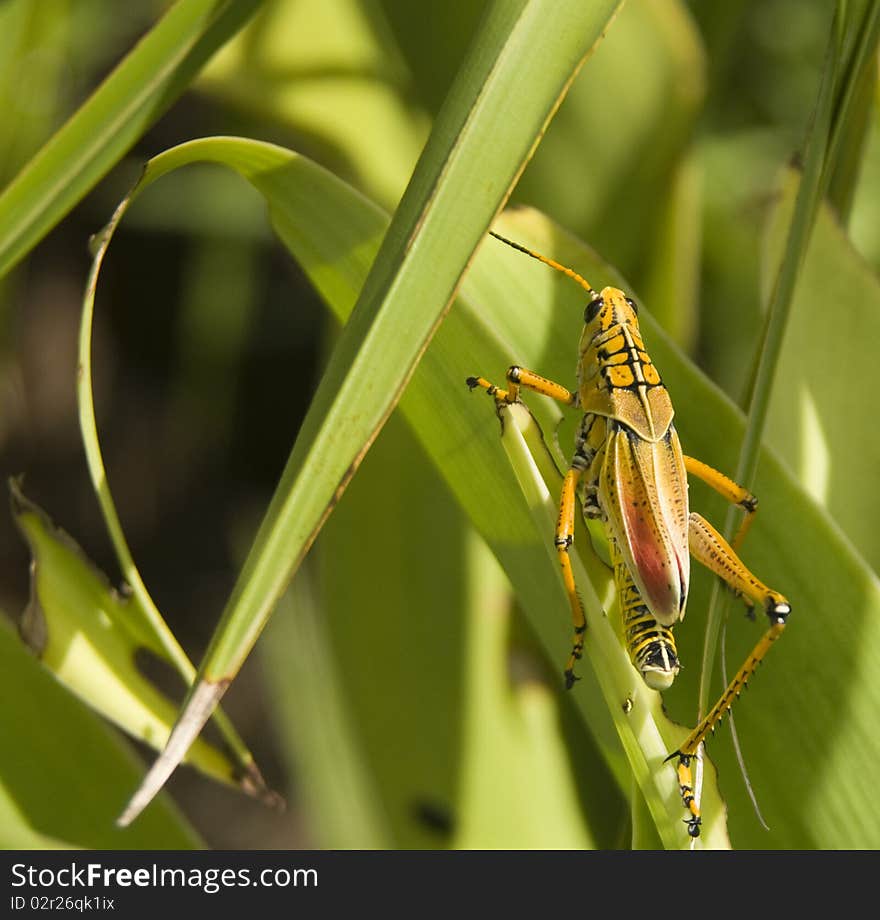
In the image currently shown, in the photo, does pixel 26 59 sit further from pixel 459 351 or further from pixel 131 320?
pixel 131 320

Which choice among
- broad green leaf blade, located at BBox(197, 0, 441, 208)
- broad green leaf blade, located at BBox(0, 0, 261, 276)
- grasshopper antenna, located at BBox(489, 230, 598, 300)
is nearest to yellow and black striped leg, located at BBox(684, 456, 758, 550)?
grasshopper antenna, located at BBox(489, 230, 598, 300)

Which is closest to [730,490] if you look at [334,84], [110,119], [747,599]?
[747,599]

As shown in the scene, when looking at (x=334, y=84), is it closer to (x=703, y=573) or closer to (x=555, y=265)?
(x=555, y=265)

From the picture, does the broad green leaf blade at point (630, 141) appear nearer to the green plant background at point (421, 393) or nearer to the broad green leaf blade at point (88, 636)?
the green plant background at point (421, 393)

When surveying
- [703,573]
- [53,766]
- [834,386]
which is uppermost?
[834,386]

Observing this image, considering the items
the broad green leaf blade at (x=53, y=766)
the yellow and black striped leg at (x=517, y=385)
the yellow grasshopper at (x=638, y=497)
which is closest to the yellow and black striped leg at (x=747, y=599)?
the yellow grasshopper at (x=638, y=497)

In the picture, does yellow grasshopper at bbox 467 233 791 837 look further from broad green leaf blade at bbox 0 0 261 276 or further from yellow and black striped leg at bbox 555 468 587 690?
broad green leaf blade at bbox 0 0 261 276

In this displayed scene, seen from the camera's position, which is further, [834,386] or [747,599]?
[834,386]
